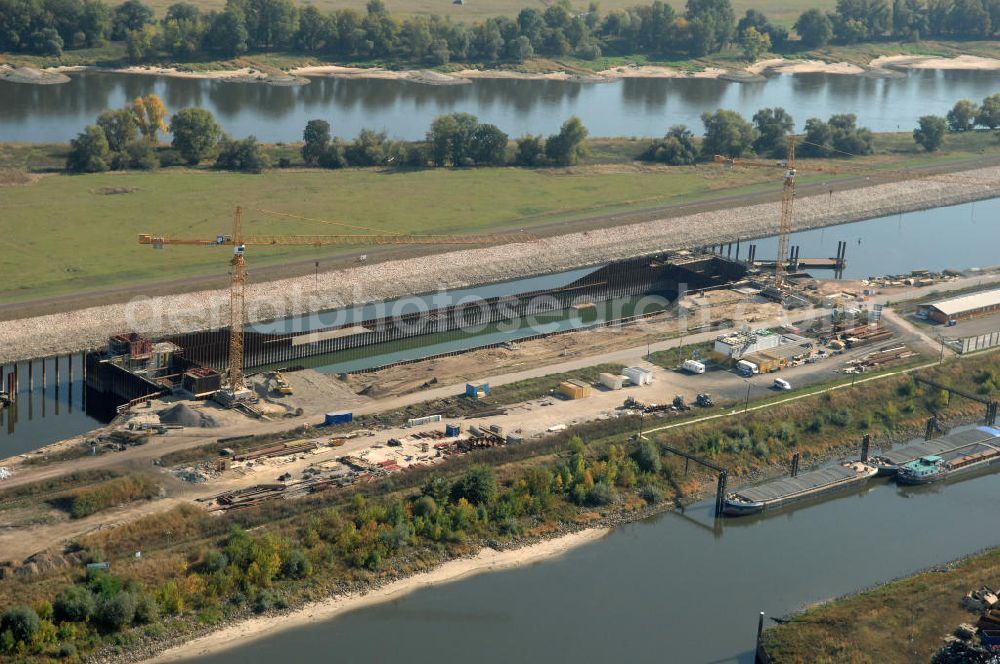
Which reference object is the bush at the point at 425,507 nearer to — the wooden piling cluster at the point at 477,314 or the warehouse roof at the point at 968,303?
Answer: the wooden piling cluster at the point at 477,314

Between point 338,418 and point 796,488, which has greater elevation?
point 338,418

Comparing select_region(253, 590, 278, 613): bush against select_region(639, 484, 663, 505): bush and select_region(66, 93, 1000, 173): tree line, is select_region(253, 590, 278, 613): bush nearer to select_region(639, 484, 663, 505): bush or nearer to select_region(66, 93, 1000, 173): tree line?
select_region(639, 484, 663, 505): bush

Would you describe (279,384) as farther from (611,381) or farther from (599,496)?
(599,496)

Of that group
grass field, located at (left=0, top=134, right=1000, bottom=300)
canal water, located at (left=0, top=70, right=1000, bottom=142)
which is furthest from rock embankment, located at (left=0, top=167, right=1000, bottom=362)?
canal water, located at (left=0, top=70, right=1000, bottom=142)

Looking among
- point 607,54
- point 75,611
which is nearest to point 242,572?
point 75,611

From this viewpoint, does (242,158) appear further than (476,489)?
Yes

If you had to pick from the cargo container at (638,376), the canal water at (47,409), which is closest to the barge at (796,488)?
the cargo container at (638,376)

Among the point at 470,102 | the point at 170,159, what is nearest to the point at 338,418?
the point at 170,159
